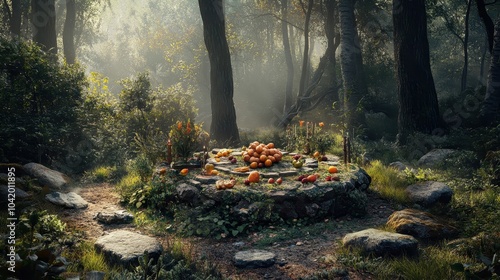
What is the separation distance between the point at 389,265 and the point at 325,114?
59.2 feet

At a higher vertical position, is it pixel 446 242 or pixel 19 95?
pixel 19 95

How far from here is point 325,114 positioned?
23.1 m

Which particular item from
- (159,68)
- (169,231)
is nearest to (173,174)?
(169,231)

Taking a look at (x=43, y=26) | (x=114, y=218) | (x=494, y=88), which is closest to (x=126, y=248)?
(x=114, y=218)

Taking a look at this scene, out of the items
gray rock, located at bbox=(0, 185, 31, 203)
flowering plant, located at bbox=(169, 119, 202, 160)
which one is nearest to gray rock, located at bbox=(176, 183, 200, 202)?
flowering plant, located at bbox=(169, 119, 202, 160)

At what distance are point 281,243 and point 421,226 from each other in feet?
7.26

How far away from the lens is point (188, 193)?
809 cm

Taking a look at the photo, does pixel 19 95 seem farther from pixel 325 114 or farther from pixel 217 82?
pixel 325 114

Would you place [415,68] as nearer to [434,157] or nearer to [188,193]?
[434,157]

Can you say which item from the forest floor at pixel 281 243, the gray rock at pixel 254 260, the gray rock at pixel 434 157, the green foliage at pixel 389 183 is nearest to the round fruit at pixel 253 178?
the forest floor at pixel 281 243

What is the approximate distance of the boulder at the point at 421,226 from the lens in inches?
256

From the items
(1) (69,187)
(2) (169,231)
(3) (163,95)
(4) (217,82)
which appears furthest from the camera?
(3) (163,95)

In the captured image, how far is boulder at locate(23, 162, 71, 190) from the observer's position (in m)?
9.41

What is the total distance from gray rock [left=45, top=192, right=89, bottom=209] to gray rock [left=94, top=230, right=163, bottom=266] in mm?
2513
